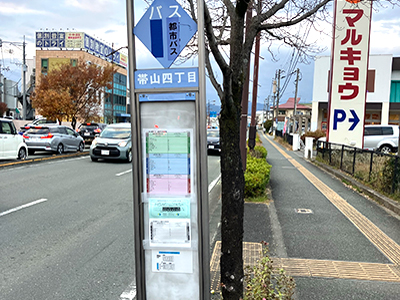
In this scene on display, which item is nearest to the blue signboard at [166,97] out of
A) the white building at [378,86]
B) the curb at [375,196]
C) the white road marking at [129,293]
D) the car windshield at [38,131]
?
the white road marking at [129,293]

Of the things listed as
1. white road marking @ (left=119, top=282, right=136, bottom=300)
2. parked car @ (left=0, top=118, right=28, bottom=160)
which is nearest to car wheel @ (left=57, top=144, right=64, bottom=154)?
parked car @ (left=0, top=118, right=28, bottom=160)

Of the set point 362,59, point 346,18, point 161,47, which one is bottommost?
point 161,47

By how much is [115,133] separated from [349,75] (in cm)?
1111

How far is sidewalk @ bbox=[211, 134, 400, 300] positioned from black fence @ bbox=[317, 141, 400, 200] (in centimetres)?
70

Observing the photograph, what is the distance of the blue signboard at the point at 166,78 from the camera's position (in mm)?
2600

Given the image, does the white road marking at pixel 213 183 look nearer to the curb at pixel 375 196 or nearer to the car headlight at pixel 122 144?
the curb at pixel 375 196

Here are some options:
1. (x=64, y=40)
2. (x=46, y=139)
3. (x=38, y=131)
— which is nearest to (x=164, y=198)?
(x=46, y=139)

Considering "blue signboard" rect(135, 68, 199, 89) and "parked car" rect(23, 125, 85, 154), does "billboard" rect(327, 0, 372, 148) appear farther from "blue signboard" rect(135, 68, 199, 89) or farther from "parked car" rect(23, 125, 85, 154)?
"blue signboard" rect(135, 68, 199, 89)

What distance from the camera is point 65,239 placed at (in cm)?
562

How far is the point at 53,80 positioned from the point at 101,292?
2743 cm

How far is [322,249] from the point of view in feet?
17.5

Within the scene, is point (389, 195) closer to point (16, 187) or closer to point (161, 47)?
point (161, 47)

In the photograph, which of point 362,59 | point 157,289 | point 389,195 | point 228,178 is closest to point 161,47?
point 228,178

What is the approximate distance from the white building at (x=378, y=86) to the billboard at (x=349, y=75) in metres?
18.5
